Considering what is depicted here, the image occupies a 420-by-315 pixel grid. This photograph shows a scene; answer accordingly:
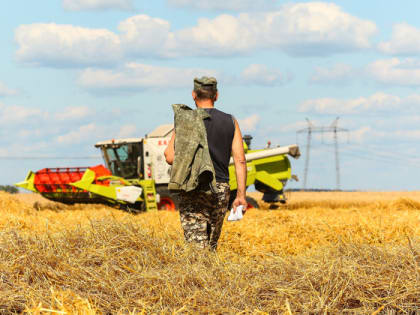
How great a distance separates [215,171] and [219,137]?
334 mm

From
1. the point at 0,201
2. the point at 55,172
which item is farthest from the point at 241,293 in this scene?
the point at 55,172

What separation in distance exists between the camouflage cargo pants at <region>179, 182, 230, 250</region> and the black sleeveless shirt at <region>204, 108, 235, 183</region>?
0.15 metres

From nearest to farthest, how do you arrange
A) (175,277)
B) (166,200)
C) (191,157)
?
1. (175,277)
2. (191,157)
3. (166,200)

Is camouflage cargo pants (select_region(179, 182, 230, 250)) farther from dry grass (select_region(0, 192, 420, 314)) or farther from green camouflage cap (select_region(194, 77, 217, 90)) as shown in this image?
green camouflage cap (select_region(194, 77, 217, 90))

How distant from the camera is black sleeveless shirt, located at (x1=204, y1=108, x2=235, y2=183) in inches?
220

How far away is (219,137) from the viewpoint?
222 inches

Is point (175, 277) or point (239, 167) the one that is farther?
point (239, 167)

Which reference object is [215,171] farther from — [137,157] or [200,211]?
[137,157]

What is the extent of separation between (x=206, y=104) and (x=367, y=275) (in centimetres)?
218

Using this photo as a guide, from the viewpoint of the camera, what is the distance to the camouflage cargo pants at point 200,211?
5.60 m

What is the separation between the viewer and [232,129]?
570cm

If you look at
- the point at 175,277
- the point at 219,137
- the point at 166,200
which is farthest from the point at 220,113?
the point at 166,200

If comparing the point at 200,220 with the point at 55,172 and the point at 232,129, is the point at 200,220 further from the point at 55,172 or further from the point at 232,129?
the point at 55,172

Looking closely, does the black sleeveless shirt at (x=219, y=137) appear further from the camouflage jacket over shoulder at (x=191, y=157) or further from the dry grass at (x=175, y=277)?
the dry grass at (x=175, y=277)
